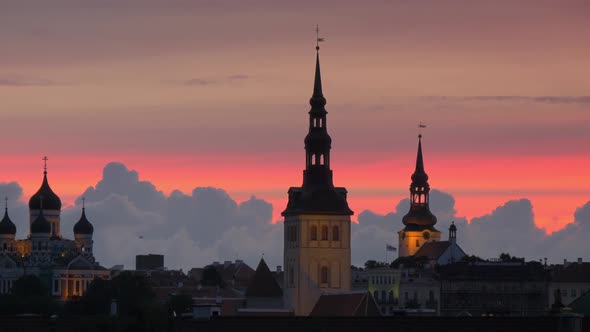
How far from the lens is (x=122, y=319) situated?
99625mm

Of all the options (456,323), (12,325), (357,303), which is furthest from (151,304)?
(357,303)

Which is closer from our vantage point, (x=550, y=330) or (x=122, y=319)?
(x=122, y=319)

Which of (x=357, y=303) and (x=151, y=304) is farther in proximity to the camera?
(x=357, y=303)

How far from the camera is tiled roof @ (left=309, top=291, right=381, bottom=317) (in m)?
182

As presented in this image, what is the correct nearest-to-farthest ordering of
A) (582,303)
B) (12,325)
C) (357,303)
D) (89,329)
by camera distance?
(89,329) < (12,325) < (582,303) < (357,303)

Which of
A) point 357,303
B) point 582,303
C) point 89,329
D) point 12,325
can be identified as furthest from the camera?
point 357,303

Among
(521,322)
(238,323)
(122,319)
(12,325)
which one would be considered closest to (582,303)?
(521,322)

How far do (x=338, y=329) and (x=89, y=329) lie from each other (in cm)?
2328

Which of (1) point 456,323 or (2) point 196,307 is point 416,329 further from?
(2) point 196,307

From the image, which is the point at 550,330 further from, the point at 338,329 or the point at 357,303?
the point at 357,303

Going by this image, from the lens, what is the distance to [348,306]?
18788 centimetres

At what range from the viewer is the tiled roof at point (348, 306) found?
182 meters

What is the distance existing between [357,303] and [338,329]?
2634 inches

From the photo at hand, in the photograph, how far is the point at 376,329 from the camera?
395 ft
